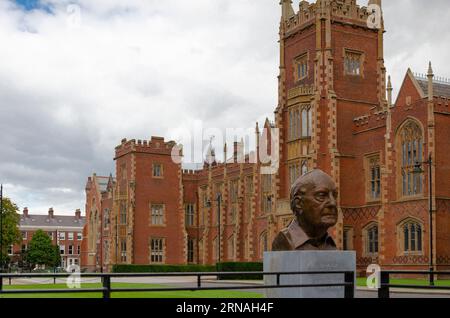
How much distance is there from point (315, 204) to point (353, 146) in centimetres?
3293

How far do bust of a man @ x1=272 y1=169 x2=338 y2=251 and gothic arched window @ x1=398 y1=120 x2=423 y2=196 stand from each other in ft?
87.8

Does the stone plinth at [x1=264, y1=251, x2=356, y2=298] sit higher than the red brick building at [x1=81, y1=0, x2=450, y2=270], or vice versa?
the red brick building at [x1=81, y1=0, x2=450, y2=270]

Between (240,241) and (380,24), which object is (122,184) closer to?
(240,241)

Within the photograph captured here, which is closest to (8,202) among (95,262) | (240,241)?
(95,262)

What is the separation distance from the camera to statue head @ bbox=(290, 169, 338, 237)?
1655 cm

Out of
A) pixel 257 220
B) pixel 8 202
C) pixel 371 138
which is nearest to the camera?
pixel 371 138

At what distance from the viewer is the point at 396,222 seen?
42906 millimetres

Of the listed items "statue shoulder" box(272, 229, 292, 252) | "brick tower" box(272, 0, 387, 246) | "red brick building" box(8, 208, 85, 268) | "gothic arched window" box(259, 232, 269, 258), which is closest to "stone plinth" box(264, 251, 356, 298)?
"statue shoulder" box(272, 229, 292, 252)

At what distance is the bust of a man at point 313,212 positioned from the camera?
54.3ft

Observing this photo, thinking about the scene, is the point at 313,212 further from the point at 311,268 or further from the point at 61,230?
the point at 61,230

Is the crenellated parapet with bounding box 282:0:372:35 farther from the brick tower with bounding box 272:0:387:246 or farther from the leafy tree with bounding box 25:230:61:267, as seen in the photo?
the leafy tree with bounding box 25:230:61:267

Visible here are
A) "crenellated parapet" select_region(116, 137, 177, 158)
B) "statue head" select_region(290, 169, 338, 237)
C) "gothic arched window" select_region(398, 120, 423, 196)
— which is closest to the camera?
"statue head" select_region(290, 169, 338, 237)

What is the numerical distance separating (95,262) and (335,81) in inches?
1683

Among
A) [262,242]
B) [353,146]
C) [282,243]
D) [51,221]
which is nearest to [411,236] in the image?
[353,146]
